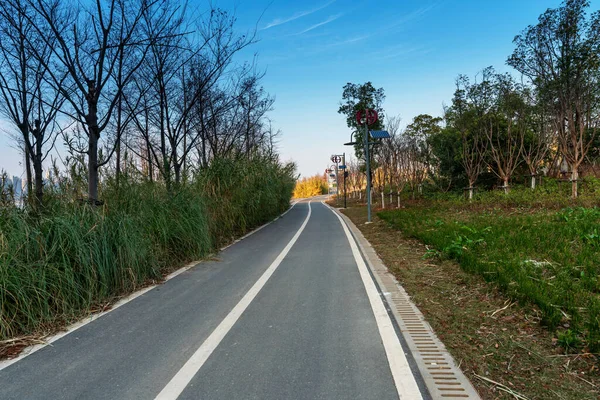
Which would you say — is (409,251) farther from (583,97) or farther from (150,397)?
(583,97)

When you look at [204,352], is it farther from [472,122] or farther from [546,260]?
[472,122]

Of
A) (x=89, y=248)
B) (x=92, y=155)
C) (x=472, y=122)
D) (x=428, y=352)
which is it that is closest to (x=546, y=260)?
(x=428, y=352)

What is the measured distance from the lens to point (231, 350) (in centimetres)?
321

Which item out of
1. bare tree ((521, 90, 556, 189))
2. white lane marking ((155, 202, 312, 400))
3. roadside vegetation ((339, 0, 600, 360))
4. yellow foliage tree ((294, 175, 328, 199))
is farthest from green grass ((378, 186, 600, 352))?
yellow foliage tree ((294, 175, 328, 199))

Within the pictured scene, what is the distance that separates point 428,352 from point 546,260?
3.45 m

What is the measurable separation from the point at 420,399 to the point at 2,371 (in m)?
3.54

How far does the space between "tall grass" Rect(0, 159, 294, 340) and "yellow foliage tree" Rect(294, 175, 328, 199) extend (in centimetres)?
7272

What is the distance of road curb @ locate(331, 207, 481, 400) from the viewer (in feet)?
8.26

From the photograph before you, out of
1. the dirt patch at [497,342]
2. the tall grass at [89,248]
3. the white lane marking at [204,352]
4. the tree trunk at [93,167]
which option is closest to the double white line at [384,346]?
the white lane marking at [204,352]

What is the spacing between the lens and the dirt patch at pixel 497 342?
2.50 meters

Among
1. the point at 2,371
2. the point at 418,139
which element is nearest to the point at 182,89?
the point at 2,371

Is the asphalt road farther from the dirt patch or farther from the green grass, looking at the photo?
the green grass

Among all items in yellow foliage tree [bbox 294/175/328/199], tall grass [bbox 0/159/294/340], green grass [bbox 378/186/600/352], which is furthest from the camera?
yellow foliage tree [bbox 294/175/328/199]

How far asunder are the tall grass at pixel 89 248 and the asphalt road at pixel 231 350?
0.52 meters
